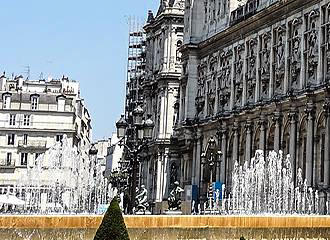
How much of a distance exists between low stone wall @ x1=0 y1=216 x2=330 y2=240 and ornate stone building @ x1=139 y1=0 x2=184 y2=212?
55.0 m

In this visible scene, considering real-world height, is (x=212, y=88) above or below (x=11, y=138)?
above

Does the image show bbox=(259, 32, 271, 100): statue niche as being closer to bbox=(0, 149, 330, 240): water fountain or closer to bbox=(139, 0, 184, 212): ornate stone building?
bbox=(0, 149, 330, 240): water fountain

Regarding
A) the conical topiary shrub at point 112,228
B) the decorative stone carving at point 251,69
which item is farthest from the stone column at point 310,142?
the conical topiary shrub at point 112,228

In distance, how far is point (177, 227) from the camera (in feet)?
79.7

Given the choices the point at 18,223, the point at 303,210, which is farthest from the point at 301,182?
the point at 18,223

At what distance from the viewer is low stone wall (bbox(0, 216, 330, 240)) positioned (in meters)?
22.9

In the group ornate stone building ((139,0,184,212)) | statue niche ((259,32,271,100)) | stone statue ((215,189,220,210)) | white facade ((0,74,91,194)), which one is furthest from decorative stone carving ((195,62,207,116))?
white facade ((0,74,91,194))

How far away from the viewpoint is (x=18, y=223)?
22.8m

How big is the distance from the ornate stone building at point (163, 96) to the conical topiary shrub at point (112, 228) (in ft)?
204

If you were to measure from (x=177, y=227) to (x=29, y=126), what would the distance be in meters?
73.5

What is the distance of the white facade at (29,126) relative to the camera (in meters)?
93.8

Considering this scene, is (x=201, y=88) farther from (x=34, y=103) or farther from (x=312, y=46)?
(x=34, y=103)

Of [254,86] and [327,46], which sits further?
[254,86]

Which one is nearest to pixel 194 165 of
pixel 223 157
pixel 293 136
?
pixel 223 157
